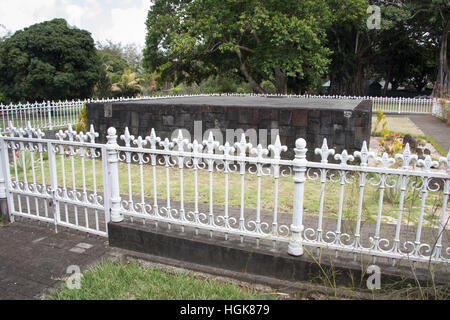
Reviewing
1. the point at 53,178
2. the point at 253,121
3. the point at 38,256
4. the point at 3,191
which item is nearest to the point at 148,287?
the point at 38,256

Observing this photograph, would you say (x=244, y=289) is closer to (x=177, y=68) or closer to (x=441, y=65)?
(x=177, y=68)

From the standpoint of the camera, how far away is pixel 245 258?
3.49m

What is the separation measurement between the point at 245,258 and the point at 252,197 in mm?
2466

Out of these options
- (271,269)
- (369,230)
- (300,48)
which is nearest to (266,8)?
(300,48)

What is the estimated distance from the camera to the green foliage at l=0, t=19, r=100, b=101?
18891 millimetres

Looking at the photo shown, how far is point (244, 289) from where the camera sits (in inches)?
130

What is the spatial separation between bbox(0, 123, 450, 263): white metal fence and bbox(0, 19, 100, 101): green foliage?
1357 centimetres

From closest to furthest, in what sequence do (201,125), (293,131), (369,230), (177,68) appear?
(369,230), (293,131), (201,125), (177,68)

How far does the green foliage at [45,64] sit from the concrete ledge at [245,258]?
57.3 feet

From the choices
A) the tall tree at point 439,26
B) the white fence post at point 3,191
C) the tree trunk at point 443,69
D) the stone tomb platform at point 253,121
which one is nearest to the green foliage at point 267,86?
the tall tree at point 439,26

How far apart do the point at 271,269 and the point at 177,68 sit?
719 inches

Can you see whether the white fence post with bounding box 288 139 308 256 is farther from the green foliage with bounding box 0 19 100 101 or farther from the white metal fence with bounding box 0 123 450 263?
the green foliage with bounding box 0 19 100 101

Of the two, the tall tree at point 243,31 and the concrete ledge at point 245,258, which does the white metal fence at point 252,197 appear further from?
the tall tree at point 243,31
